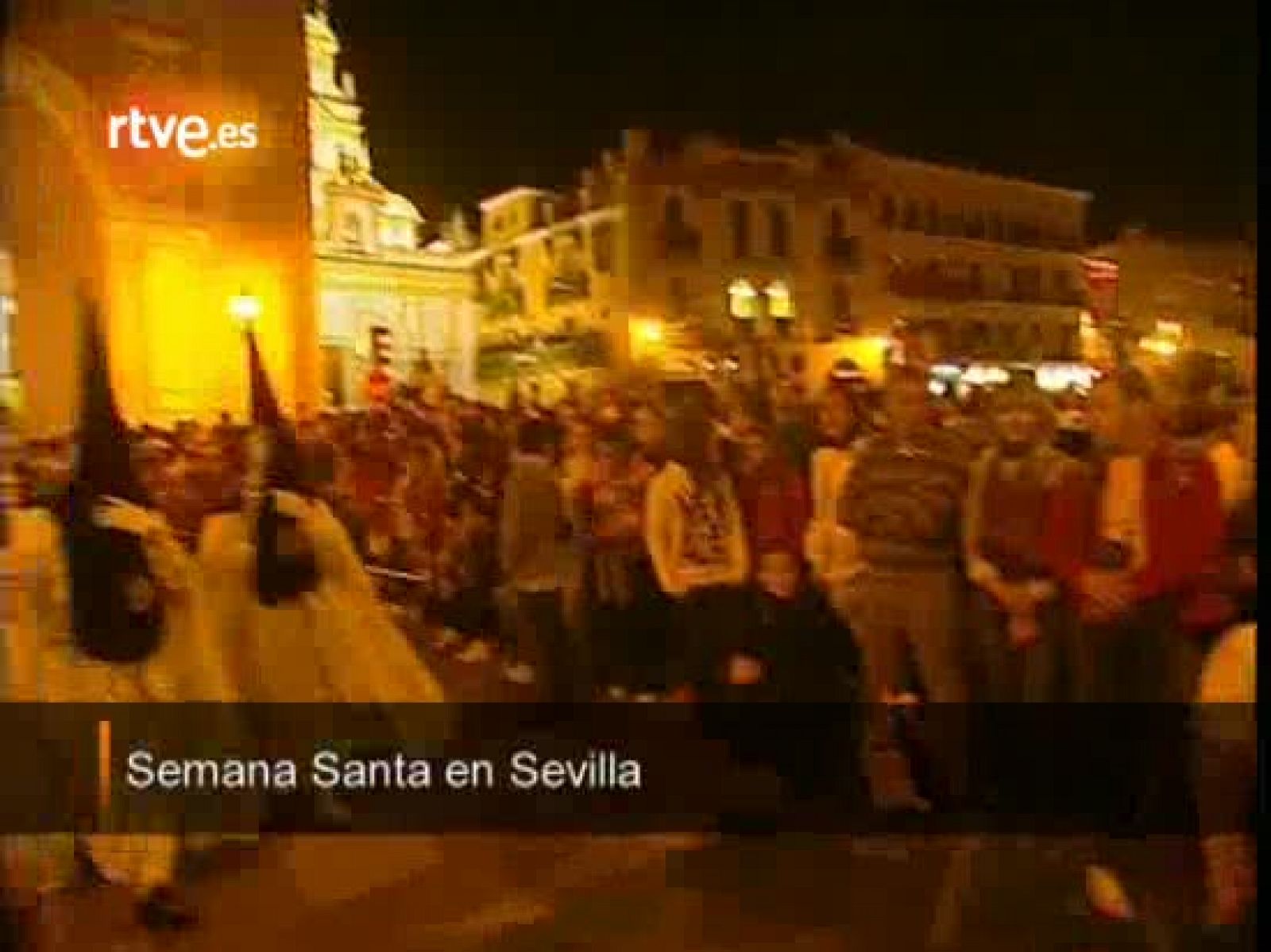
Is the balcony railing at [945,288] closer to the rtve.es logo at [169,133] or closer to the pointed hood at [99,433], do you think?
the rtve.es logo at [169,133]

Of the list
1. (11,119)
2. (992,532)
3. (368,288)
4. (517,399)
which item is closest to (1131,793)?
(992,532)

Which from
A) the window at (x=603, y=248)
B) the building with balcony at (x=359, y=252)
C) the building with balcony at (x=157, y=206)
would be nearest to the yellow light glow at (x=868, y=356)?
A: the window at (x=603, y=248)

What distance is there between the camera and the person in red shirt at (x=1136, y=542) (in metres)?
2.66

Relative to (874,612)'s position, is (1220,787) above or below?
below

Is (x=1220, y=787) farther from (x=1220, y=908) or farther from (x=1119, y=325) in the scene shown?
(x=1119, y=325)

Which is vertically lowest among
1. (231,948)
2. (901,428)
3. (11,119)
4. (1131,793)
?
(231,948)

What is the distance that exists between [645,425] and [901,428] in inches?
14.6

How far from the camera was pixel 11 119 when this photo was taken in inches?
105

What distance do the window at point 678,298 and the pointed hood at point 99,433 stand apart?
31.9 inches

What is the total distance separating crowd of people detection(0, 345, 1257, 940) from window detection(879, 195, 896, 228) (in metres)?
0.23

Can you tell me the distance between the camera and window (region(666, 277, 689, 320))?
2.71 metres

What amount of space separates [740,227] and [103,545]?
104 cm

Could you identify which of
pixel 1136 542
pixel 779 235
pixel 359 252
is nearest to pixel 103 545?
pixel 359 252

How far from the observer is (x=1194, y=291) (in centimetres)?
264
